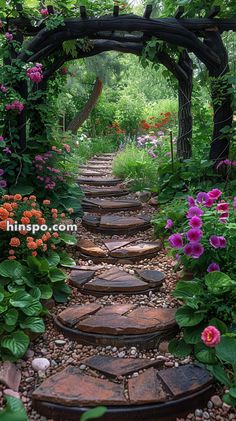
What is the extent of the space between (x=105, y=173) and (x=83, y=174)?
37cm

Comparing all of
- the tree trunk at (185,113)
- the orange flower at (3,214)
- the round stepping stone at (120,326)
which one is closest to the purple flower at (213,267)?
the round stepping stone at (120,326)

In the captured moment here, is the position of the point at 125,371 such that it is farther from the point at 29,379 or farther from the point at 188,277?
the point at 188,277

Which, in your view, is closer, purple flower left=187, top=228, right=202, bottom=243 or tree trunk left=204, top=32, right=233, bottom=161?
purple flower left=187, top=228, right=202, bottom=243

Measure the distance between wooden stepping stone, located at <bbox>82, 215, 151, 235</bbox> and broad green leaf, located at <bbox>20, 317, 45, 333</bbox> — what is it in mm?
1715

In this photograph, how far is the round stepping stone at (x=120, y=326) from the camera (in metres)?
2.22

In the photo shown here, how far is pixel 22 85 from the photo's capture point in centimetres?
345

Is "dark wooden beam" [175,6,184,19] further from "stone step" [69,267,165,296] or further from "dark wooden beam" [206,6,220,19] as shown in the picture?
"stone step" [69,267,165,296]

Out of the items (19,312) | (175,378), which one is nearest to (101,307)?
(19,312)

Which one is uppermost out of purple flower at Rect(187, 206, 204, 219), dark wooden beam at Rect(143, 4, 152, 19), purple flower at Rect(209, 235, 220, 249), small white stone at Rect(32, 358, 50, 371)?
dark wooden beam at Rect(143, 4, 152, 19)

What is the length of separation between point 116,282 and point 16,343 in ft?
2.99

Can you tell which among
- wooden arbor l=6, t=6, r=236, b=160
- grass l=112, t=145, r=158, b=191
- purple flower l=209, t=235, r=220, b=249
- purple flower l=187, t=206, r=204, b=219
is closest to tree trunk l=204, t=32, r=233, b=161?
wooden arbor l=6, t=6, r=236, b=160

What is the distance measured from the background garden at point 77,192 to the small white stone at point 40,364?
0.28 feet

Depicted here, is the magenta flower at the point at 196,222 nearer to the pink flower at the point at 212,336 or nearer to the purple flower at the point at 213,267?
the purple flower at the point at 213,267

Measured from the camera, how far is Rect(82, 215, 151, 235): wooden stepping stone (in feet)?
12.6
